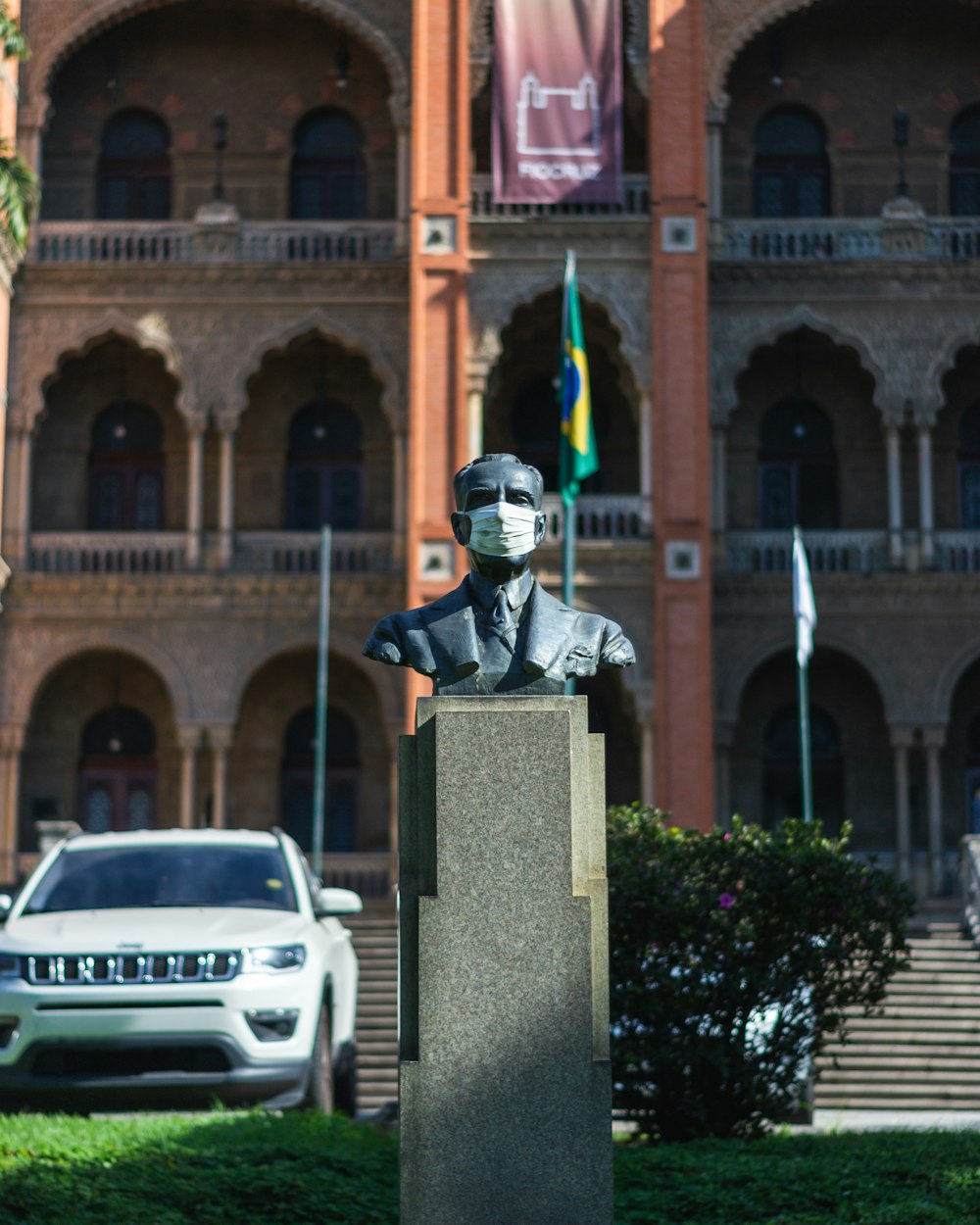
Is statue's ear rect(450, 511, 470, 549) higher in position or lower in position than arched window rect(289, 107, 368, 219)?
lower

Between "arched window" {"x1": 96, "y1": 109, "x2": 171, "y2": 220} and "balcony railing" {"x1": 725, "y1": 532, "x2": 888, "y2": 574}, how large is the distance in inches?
403

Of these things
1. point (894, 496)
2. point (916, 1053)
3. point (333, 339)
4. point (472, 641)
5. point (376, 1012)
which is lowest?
point (916, 1053)

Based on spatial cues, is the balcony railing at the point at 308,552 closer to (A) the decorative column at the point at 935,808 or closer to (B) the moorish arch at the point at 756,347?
(B) the moorish arch at the point at 756,347

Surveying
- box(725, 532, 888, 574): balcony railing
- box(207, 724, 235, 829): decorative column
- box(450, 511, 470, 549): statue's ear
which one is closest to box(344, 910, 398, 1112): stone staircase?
box(207, 724, 235, 829): decorative column

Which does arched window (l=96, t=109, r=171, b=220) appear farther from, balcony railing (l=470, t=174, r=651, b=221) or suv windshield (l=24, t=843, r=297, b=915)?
suv windshield (l=24, t=843, r=297, b=915)

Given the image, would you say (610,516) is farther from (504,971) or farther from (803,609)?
(504,971)

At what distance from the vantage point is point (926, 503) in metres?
27.1

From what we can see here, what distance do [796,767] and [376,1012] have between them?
11.1 meters

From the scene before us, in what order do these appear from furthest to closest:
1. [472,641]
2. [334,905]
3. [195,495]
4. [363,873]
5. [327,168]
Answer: [327,168] → [195,495] → [363,873] → [334,905] → [472,641]

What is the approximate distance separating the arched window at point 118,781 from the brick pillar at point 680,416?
7976 mm

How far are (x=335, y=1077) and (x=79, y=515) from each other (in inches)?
702

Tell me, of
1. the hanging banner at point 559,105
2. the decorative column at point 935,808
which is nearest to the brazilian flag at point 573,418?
the hanging banner at point 559,105

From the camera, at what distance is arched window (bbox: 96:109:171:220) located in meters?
29.3

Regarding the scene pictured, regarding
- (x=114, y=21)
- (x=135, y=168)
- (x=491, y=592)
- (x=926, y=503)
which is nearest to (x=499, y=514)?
(x=491, y=592)
